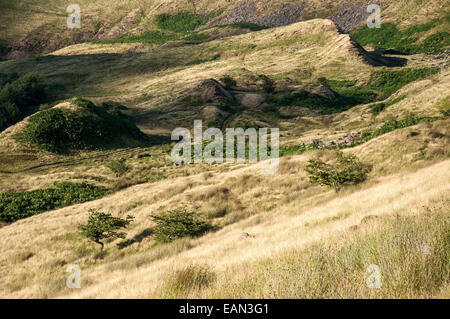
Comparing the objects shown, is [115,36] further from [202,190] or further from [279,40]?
[202,190]

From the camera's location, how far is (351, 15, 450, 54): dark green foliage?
9744cm

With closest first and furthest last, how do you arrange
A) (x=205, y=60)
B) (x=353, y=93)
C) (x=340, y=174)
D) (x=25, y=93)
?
(x=340, y=174) < (x=25, y=93) < (x=353, y=93) < (x=205, y=60)

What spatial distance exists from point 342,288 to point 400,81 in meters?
80.3

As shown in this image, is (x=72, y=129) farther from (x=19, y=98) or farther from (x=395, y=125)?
(x=395, y=125)

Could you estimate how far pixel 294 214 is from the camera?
14188 mm

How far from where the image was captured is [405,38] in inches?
4422

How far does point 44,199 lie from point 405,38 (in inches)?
5333

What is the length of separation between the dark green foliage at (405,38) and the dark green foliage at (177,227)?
111 meters

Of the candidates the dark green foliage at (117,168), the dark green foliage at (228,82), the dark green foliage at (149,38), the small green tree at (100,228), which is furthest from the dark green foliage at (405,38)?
the small green tree at (100,228)

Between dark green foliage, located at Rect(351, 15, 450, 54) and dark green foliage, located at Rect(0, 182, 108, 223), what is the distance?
367ft

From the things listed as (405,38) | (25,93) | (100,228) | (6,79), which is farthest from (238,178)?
(405,38)

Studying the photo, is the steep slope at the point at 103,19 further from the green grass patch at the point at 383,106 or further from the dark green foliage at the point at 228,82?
the green grass patch at the point at 383,106

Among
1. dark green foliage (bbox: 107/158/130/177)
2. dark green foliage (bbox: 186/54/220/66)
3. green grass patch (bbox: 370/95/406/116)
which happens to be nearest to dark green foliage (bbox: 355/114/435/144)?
green grass patch (bbox: 370/95/406/116)

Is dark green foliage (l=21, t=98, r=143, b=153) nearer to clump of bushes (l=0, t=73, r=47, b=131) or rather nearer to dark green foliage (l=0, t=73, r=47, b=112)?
clump of bushes (l=0, t=73, r=47, b=131)
